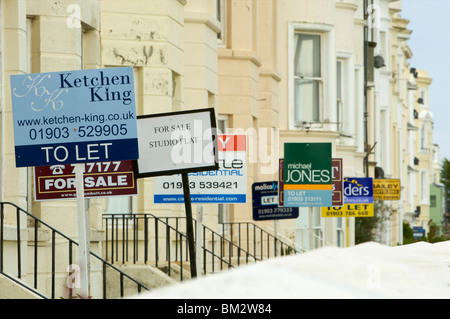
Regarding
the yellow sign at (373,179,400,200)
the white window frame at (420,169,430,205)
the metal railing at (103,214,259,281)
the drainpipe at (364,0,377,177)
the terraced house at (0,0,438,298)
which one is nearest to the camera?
the terraced house at (0,0,438,298)

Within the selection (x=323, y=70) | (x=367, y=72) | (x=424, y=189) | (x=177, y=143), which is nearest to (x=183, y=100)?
(x=177, y=143)

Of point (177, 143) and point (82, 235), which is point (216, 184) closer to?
point (177, 143)

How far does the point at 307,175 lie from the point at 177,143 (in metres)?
7.61

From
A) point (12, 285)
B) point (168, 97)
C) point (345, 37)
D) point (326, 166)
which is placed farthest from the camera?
point (345, 37)

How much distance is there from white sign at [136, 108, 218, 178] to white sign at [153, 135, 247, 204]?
219 centimetres

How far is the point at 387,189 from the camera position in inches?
1377

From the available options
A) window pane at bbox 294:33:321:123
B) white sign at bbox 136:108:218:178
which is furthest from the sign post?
window pane at bbox 294:33:321:123

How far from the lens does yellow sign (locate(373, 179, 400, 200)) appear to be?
1367 inches

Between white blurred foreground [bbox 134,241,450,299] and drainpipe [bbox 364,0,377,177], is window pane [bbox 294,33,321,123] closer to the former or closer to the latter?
drainpipe [bbox 364,0,377,177]

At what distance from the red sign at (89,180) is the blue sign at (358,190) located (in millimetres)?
16636
